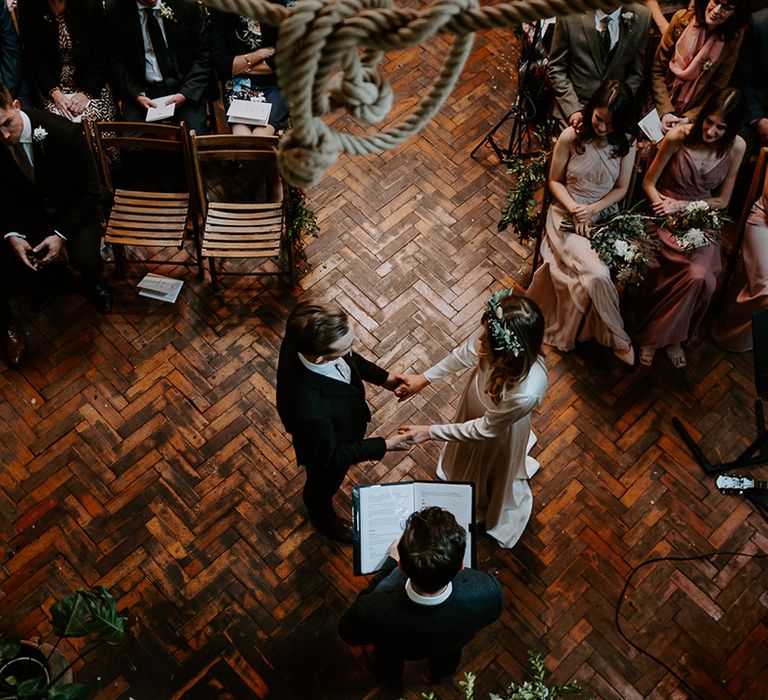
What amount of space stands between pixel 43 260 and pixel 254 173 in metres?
1.63

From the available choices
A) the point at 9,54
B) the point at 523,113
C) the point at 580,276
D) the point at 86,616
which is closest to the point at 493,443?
the point at 580,276

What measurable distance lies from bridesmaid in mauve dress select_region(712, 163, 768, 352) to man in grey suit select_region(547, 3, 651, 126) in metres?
1.26

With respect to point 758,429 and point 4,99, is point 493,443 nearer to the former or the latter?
point 758,429

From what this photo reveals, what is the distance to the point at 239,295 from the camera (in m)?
5.31

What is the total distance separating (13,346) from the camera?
16.2 feet

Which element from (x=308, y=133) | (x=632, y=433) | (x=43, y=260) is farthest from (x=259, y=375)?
(x=308, y=133)

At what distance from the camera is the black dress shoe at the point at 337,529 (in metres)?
4.39

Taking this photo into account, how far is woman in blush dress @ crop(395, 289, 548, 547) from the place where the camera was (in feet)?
11.1

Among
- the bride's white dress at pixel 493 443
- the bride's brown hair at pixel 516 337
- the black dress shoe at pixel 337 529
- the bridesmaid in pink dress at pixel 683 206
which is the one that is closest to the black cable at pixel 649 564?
the bride's white dress at pixel 493 443

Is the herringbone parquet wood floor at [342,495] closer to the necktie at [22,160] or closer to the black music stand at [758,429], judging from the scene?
the black music stand at [758,429]

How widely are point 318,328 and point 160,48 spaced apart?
123 inches

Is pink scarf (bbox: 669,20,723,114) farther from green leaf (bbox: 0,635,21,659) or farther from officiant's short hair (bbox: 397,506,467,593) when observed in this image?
green leaf (bbox: 0,635,21,659)

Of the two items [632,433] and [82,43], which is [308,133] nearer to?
[632,433]

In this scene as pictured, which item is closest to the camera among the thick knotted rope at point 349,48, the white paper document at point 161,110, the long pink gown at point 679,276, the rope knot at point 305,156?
the thick knotted rope at point 349,48
